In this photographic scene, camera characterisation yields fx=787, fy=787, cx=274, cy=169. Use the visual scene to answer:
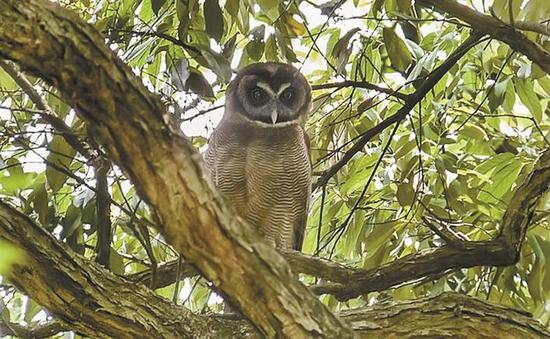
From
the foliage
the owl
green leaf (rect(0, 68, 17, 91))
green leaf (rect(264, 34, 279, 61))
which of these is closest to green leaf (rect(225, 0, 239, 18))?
the foliage

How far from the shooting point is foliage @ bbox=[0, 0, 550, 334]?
2.18 meters

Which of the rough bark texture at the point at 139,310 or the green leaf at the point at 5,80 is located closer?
the rough bark texture at the point at 139,310

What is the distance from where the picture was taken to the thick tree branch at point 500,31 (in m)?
2.02

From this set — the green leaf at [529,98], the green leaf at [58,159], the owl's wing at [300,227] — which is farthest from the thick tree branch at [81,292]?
the owl's wing at [300,227]

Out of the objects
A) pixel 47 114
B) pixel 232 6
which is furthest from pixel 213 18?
pixel 47 114

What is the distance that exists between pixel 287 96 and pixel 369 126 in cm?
48

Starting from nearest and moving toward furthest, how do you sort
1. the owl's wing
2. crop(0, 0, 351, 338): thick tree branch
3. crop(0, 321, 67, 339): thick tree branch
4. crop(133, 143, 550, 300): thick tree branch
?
crop(0, 0, 351, 338): thick tree branch < crop(133, 143, 550, 300): thick tree branch < crop(0, 321, 67, 339): thick tree branch < the owl's wing

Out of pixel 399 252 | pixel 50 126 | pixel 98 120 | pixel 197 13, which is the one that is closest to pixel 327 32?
pixel 197 13

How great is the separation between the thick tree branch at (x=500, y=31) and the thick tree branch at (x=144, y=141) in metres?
1.06

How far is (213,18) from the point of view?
84.0 inches

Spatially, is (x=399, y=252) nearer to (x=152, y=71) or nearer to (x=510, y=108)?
(x=510, y=108)

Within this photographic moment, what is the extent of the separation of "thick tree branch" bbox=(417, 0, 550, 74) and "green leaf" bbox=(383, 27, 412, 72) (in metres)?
0.20

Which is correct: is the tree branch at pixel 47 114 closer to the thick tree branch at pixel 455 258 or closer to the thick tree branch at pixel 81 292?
the thick tree branch at pixel 81 292

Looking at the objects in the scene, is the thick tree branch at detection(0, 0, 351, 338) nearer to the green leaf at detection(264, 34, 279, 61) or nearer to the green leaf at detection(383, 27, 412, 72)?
the green leaf at detection(383, 27, 412, 72)
